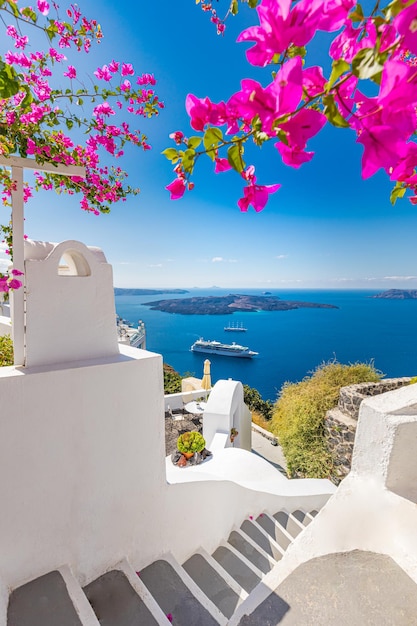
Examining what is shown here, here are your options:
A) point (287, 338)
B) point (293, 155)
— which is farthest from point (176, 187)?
point (287, 338)

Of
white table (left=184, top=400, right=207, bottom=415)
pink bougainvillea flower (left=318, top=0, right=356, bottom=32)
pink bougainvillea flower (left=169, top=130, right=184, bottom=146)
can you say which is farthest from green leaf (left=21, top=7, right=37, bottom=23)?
white table (left=184, top=400, right=207, bottom=415)

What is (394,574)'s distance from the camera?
185cm

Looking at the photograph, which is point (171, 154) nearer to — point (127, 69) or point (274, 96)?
point (274, 96)

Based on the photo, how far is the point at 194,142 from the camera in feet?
2.49

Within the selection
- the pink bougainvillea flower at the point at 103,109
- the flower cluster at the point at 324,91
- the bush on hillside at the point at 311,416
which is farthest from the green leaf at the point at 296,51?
the bush on hillside at the point at 311,416

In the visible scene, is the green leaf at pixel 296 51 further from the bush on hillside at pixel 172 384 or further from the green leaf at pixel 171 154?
the bush on hillside at pixel 172 384

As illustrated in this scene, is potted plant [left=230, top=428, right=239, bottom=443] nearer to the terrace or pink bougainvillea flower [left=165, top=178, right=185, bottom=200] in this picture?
the terrace

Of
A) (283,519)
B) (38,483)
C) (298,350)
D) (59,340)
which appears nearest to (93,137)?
(59,340)

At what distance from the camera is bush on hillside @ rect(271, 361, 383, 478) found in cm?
844

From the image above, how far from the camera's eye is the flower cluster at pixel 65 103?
6.09 ft

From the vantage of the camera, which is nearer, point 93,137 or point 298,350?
point 93,137

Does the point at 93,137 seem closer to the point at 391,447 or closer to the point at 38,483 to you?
the point at 38,483

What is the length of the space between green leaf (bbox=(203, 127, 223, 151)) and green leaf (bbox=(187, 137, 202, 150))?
0.08 feet

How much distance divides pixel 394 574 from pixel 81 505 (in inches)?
87.7
